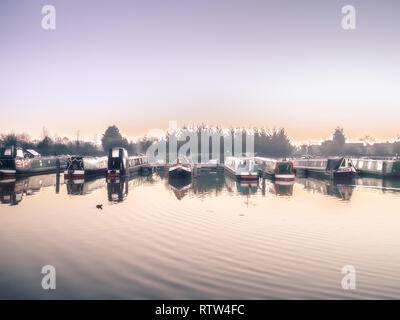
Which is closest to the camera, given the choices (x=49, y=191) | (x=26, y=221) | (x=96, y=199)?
(x=26, y=221)

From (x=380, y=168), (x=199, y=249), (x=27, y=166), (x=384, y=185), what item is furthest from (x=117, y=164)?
(x=380, y=168)

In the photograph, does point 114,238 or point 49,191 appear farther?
point 49,191

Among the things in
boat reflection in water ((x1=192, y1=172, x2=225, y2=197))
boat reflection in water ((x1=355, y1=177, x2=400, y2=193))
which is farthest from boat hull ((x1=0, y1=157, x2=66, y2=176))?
boat reflection in water ((x1=355, y1=177, x2=400, y2=193))

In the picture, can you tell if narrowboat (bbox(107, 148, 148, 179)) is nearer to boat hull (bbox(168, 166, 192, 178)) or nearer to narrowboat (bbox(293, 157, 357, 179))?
boat hull (bbox(168, 166, 192, 178))

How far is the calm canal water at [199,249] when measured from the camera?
401 inches

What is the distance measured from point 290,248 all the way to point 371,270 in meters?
3.33

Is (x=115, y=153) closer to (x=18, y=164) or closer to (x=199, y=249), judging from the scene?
(x=18, y=164)

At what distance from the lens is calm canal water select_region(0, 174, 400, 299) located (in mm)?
10188

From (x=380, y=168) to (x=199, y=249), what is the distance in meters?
52.2

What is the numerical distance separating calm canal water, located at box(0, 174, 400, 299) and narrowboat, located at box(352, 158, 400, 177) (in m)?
32.3

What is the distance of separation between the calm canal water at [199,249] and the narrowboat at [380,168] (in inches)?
1273

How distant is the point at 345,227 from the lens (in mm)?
19109
